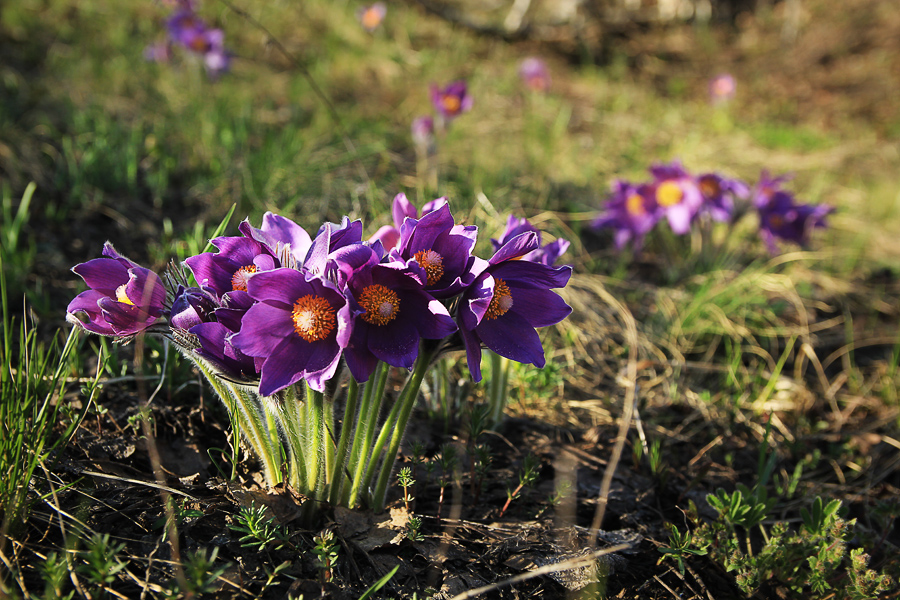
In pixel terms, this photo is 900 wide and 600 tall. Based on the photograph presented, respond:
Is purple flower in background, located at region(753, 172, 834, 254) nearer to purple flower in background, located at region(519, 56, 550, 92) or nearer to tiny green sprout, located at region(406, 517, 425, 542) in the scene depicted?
purple flower in background, located at region(519, 56, 550, 92)

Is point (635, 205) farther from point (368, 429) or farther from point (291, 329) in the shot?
point (291, 329)

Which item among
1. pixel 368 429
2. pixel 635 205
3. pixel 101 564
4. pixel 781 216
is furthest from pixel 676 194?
pixel 101 564

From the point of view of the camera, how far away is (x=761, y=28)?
30.5 ft

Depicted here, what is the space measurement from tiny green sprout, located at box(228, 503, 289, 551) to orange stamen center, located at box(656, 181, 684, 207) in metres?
2.69

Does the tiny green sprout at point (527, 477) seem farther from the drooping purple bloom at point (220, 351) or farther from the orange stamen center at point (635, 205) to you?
the orange stamen center at point (635, 205)

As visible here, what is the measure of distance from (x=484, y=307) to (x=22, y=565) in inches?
42.5

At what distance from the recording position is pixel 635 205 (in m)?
3.32

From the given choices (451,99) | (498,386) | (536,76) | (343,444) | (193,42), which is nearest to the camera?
(343,444)

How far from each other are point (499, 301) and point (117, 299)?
81 cm

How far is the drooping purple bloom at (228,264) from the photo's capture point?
1.24 m

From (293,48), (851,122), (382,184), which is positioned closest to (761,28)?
(851,122)

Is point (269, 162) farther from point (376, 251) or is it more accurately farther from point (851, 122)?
point (851, 122)

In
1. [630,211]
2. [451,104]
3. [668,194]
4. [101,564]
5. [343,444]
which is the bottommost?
[101,564]

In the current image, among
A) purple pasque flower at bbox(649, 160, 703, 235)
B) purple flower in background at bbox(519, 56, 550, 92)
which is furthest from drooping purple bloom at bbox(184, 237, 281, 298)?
purple flower in background at bbox(519, 56, 550, 92)
